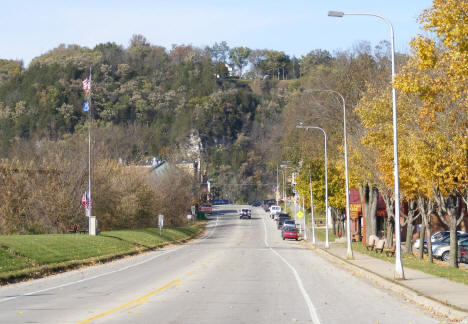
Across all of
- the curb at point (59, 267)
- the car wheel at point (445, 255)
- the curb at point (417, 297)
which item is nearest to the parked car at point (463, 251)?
the car wheel at point (445, 255)

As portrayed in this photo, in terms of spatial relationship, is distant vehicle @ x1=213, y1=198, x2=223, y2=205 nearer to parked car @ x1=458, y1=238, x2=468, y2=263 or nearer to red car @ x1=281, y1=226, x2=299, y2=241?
red car @ x1=281, y1=226, x2=299, y2=241

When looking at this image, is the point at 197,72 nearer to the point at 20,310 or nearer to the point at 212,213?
the point at 212,213

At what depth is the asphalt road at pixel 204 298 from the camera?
42.0ft

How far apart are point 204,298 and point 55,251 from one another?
15560mm

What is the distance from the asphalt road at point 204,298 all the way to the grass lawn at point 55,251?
113 centimetres

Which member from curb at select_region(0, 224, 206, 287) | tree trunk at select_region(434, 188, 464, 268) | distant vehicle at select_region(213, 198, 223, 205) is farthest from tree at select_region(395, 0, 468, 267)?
distant vehicle at select_region(213, 198, 223, 205)

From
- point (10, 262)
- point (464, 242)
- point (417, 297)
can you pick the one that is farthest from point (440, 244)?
point (10, 262)

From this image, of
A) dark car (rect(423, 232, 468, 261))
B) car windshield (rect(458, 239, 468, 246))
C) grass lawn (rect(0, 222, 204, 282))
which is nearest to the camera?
grass lawn (rect(0, 222, 204, 282))

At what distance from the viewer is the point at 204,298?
16.1 meters

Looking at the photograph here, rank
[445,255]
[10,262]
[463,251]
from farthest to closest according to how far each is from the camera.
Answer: [445,255]
[463,251]
[10,262]

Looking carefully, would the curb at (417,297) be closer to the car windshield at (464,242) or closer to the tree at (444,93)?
the tree at (444,93)

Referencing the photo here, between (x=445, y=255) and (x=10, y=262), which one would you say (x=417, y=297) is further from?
(x=445, y=255)

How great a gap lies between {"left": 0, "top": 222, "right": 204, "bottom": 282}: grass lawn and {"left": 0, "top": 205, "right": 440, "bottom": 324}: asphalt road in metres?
1.13

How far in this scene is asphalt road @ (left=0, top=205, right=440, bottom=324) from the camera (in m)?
12.8
